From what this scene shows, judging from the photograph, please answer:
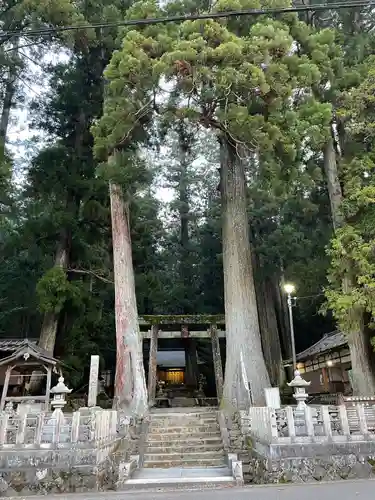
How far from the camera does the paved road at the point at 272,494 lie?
4645mm

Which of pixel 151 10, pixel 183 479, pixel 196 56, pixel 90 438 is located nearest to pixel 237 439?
pixel 183 479

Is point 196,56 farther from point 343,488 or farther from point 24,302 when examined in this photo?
point 24,302

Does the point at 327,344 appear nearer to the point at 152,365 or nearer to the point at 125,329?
the point at 152,365

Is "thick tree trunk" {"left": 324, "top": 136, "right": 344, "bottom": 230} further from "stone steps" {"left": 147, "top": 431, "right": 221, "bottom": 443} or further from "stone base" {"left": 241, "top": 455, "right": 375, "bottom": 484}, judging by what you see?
"stone base" {"left": 241, "top": 455, "right": 375, "bottom": 484}

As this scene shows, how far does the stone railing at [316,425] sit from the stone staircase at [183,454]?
1.09m

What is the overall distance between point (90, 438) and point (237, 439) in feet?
11.4

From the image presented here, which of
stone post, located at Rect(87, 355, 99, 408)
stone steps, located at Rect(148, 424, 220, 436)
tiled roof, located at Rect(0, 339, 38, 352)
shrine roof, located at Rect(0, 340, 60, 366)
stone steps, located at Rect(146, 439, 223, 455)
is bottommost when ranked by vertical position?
stone steps, located at Rect(146, 439, 223, 455)

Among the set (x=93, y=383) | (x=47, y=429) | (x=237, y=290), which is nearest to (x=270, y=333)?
(x=237, y=290)

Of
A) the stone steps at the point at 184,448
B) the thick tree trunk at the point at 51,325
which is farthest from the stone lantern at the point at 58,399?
the thick tree trunk at the point at 51,325

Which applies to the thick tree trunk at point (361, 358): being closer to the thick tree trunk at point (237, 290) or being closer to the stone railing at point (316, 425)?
the thick tree trunk at point (237, 290)

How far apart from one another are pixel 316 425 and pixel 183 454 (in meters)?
3.12

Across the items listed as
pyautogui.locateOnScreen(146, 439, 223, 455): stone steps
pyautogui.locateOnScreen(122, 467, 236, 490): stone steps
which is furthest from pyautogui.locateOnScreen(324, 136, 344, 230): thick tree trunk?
pyautogui.locateOnScreen(122, 467, 236, 490): stone steps

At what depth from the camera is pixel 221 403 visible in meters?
10.6

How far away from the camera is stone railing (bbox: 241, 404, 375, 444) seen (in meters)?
6.01
